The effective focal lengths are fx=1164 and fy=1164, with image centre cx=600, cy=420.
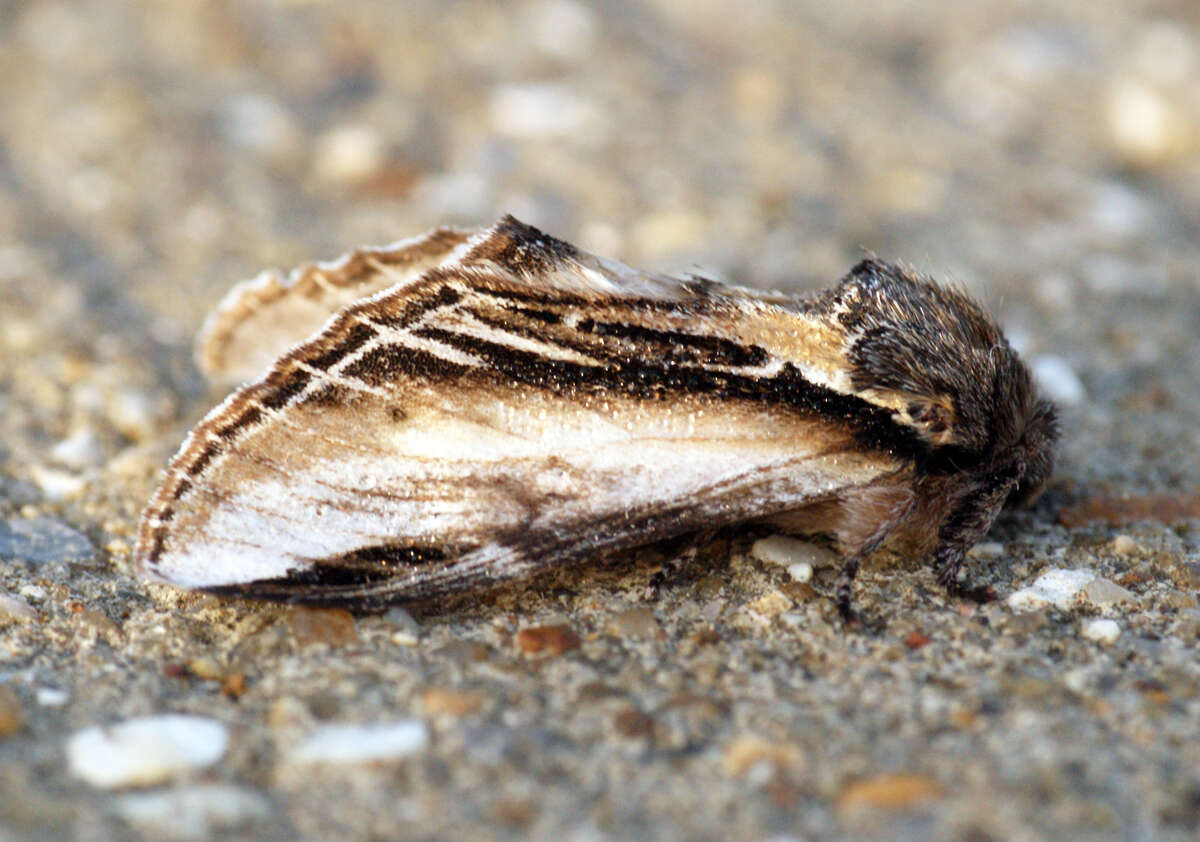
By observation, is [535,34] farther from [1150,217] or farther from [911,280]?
[911,280]

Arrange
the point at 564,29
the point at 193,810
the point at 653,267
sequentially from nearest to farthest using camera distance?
the point at 193,810 → the point at 653,267 → the point at 564,29

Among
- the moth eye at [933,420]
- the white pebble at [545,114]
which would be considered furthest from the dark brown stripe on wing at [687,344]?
the white pebble at [545,114]

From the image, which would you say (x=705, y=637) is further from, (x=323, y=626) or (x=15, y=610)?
(x=15, y=610)

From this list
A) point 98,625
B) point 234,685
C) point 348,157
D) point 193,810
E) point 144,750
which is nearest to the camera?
point 193,810

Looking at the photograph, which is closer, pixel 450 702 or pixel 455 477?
pixel 450 702

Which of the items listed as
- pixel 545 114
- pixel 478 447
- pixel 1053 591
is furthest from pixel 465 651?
pixel 545 114

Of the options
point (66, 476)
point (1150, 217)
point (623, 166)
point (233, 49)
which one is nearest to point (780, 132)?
point (623, 166)

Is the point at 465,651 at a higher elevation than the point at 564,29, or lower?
lower

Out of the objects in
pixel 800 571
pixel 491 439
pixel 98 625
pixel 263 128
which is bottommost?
pixel 98 625
